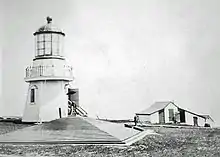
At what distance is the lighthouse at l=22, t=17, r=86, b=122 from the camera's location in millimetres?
3477

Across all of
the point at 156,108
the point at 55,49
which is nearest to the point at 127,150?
the point at 55,49

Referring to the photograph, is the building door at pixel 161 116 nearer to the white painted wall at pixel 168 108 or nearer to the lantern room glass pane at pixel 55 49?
the white painted wall at pixel 168 108

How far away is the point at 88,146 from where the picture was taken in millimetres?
2068

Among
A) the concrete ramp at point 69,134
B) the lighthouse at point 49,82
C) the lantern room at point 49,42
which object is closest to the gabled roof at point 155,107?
the lighthouse at point 49,82

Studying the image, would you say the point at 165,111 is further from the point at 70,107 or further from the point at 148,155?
the point at 148,155

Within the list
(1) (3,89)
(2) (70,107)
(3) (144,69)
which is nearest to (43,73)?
(2) (70,107)

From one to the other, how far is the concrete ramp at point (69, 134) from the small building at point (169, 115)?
1.59m

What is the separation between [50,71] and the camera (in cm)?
347

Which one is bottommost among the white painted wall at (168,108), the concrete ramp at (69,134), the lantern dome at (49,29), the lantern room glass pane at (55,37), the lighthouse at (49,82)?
the concrete ramp at (69,134)

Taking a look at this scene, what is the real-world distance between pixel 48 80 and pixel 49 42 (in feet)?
1.24

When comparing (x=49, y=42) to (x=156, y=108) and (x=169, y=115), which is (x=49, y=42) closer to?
(x=156, y=108)

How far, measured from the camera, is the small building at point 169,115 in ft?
13.4

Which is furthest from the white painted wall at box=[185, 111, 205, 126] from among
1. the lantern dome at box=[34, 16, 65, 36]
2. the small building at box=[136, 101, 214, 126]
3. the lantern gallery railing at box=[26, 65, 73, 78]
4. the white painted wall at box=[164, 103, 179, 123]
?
the lantern dome at box=[34, 16, 65, 36]

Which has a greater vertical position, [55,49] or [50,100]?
[55,49]
